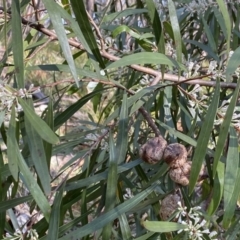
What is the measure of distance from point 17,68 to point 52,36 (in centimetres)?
20

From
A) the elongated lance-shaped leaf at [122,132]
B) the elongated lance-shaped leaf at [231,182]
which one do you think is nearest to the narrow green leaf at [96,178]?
the elongated lance-shaped leaf at [122,132]

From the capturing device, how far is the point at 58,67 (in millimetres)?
634

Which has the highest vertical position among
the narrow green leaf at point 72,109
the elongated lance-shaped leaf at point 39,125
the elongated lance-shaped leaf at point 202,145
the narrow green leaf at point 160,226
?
the elongated lance-shaped leaf at point 39,125

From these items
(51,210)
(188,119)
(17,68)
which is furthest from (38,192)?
(188,119)

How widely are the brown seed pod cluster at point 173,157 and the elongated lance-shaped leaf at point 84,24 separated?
126 mm

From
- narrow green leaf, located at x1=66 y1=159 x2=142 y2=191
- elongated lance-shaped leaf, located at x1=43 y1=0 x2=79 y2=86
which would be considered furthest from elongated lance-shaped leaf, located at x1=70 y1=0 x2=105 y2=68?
narrow green leaf, located at x1=66 y1=159 x2=142 y2=191

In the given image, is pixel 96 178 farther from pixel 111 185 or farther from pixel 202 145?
pixel 202 145

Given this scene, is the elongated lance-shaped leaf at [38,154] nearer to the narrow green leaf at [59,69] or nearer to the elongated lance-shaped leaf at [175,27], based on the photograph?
the narrow green leaf at [59,69]

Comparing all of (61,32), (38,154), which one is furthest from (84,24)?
(38,154)

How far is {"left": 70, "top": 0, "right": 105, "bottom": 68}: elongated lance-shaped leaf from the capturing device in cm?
54

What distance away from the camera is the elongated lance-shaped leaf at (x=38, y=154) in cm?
55

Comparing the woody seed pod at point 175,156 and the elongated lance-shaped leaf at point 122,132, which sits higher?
the elongated lance-shaped leaf at point 122,132

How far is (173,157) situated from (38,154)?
16 centimetres

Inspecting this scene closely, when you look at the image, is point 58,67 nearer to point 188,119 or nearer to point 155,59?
point 155,59
